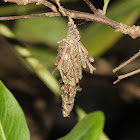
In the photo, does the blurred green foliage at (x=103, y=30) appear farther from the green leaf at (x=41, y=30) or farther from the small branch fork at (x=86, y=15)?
the small branch fork at (x=86, y=15)

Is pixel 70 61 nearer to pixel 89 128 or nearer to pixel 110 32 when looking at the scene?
pixel 89 128

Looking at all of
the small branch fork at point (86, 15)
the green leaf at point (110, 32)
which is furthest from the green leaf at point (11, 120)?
the green leaf at point (110, 32)

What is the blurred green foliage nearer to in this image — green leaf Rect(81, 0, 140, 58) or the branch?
green leaf Rect(81, 0, 140, 58)

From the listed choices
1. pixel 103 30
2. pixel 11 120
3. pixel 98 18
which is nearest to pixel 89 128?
pixel 11 120

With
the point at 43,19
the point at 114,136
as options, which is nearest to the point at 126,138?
the point at 114,136

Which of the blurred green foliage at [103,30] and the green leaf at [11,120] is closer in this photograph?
the green leaf at [11,120]

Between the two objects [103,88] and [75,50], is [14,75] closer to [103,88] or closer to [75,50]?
[103,88]
